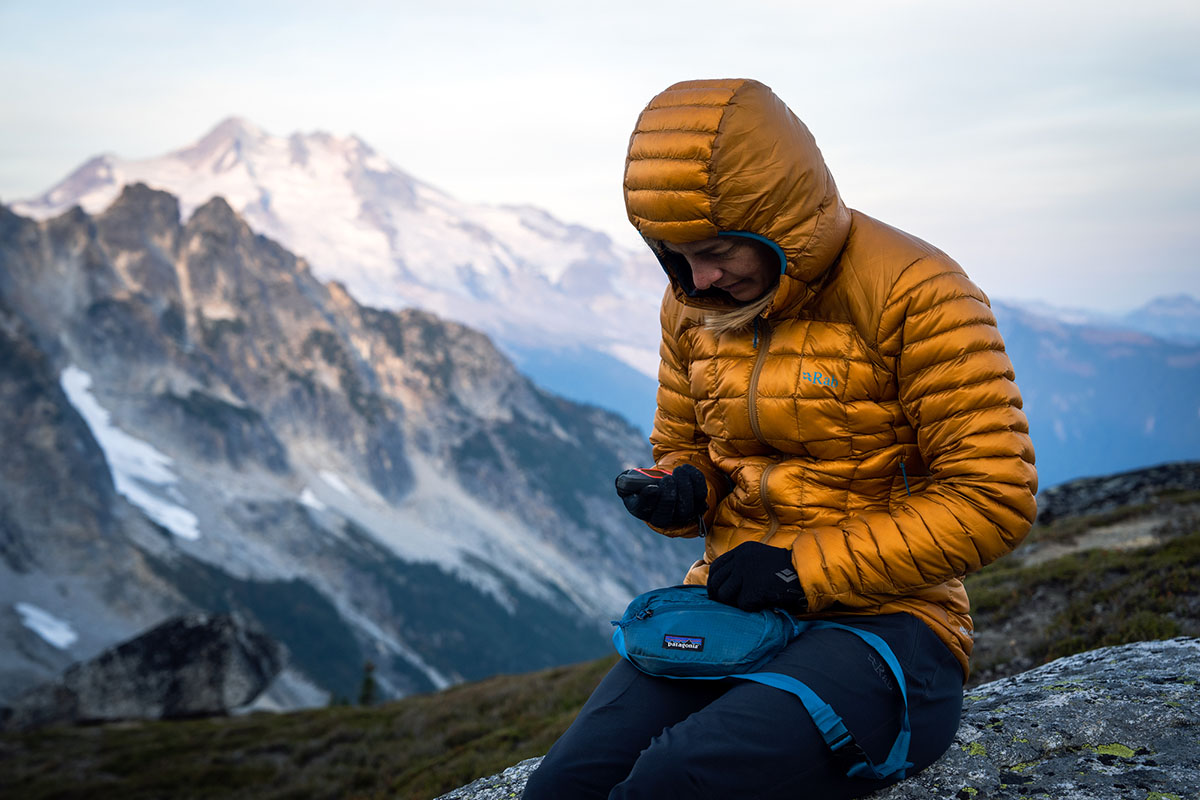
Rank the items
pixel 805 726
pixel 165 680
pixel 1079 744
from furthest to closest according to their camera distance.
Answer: pixel 165 680
pixel 1079 744
pixel 805 726

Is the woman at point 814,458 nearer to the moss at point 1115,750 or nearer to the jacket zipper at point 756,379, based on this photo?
the jacket zipper at point 756,379

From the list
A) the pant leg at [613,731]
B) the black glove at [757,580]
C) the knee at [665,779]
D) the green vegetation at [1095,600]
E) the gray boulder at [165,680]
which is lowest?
the gray boulder at [165,680]

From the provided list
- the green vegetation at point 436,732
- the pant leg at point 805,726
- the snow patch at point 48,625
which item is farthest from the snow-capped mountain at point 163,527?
the pant leg at point 805,726

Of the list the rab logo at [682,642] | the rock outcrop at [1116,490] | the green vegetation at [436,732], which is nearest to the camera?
the rab logo at [682,642]

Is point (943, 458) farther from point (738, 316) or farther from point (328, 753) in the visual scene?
point (328, 753)

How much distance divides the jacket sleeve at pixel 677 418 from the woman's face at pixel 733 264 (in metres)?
0.74

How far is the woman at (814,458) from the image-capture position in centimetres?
372

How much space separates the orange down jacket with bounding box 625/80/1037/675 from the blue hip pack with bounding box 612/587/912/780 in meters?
0.25

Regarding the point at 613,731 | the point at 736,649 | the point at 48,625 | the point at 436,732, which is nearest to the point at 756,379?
the point at 736,649

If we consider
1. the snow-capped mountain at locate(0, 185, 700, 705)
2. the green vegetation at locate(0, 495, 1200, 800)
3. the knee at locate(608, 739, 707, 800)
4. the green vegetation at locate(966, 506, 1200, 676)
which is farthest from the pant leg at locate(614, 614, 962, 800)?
the snow-capped mountain at locate(0, 185, 700, 705)

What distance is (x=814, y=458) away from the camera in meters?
4.41

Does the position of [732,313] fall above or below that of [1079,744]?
above

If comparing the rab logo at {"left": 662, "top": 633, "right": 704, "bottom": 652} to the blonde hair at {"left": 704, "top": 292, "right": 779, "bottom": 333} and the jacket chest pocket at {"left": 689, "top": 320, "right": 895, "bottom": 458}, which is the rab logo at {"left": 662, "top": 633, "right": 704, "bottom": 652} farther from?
the blonde hair at {"left": 704, "top": 292, "right": 779, "bottom": 333}

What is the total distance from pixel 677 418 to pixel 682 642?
168 centimetres
